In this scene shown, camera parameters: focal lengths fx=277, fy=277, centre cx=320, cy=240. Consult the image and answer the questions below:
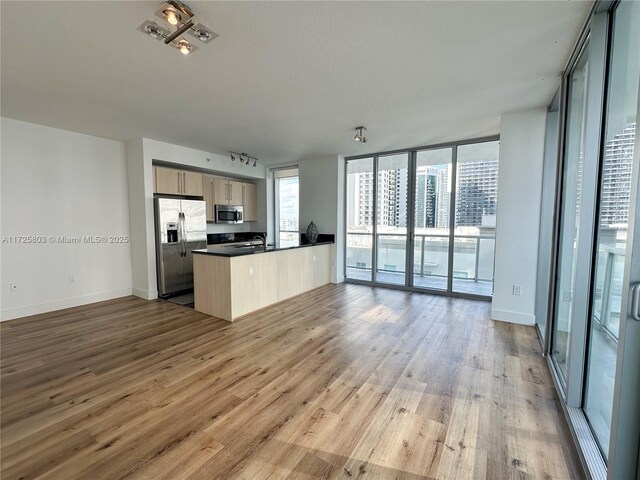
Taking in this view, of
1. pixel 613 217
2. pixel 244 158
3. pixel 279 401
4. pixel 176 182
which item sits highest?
pixel 244 158

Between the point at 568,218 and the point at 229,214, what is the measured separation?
5.74 meters

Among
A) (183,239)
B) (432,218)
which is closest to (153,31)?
(183,239)

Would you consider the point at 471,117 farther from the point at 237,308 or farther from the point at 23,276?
the point at 23,276

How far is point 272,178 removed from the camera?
6.93m

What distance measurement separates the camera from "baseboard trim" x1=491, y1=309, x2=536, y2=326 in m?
3.51

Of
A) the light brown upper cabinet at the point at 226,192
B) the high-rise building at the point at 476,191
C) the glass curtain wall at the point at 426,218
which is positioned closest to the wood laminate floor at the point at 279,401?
the glass curtain wall at the point at 426,218

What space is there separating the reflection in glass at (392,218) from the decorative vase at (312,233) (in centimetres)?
127

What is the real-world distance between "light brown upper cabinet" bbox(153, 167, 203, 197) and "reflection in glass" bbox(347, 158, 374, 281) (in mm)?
3062

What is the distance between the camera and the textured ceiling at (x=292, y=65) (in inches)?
70.5

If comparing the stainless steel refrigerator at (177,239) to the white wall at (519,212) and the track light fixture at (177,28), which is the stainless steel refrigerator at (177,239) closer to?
the track light fixture at (177,28)

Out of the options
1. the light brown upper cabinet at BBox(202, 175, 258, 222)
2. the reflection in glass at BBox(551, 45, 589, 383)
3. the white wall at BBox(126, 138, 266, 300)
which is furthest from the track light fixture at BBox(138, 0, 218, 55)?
the light brown upper cabinet at BBox(202, 175, 258, 222)

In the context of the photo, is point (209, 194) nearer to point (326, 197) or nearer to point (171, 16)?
point (326, 197)

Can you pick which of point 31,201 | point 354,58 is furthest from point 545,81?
point 31,201

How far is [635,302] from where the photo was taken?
113cm
